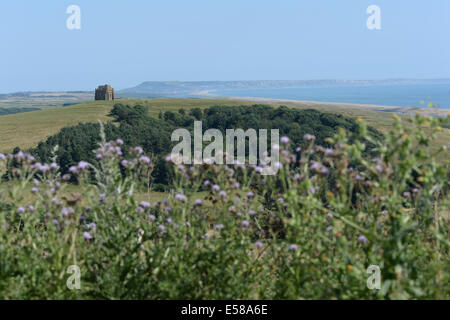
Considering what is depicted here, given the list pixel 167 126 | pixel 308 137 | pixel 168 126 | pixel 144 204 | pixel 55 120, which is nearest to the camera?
pixel 308 137

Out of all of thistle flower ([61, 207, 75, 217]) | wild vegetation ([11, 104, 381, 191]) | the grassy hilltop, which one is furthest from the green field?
thistle flower ([61, 207, 75, 217])

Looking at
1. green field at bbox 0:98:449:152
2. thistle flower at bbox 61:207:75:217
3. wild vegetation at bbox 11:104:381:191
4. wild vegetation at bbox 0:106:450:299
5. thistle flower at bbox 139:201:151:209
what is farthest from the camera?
green field at bbox 0:98:449:152

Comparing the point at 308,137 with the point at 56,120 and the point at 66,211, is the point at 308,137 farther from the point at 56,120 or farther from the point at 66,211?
the point at 56,120

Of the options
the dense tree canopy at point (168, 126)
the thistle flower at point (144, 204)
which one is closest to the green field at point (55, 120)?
the dense tree canopy at point (168, 126)

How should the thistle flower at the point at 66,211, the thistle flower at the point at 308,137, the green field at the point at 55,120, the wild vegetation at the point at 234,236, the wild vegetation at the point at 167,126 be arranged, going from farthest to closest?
Answer: the green field at the point at 55,120 < the wild vegetation at the point at 167,126 < the thistle flower at the point at 308,137 < the thistle flower at the point at 66,211 < the wild vegetation at the point at 234,236

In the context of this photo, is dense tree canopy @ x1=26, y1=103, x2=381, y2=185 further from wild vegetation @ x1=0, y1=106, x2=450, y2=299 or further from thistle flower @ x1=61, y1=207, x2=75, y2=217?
thistle flower @ x1=61, y1=207, x2=75, y2=217

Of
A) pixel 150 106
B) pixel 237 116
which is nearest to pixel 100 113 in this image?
pixel 150 106

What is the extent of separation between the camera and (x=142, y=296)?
3.75m

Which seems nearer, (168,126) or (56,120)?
(56,120)

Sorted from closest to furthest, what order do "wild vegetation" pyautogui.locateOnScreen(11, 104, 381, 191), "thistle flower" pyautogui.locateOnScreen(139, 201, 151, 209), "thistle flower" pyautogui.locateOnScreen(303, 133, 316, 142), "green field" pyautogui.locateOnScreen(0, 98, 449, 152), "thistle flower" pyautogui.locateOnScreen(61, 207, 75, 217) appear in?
1. "thistle flower" pyautogui.locateOnScreen(61, 207, 75, 217)
2. "thistle flower" pyautogui.locateOnScreen(303, 133, 316, 142)
3. "thistle flower" pyautogui.locateOnScreen(139, 201, 151, 209)
4. "wild vegetation" pyautogui.locateOnScreen(11, 104, 381, 191)
5. "green field" pyautogui.locateOnScreen(0, 98, 449, 152)

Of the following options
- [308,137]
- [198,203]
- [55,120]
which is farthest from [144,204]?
[55,120]

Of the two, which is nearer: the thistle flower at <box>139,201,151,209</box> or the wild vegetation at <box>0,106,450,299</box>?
the wild vegetation at <box>0,106,450,299</box>

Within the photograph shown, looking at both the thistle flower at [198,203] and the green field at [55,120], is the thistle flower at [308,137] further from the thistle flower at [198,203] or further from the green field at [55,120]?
the green field at [55,120]
